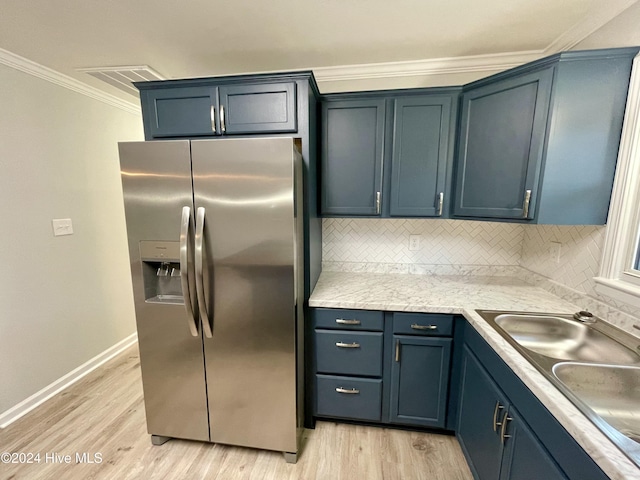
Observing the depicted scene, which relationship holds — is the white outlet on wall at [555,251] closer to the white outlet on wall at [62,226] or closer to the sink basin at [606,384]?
the sink basin at [606,384]

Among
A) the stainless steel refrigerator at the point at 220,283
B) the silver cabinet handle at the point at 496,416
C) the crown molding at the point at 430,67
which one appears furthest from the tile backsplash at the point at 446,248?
the crown molding at the point at 430,67

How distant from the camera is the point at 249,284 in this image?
139 cm

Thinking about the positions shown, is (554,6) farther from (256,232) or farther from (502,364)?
(256,232)

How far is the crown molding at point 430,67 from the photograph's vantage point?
1.79 meters

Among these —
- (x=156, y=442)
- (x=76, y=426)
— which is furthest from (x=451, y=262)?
(x=76, y=426)

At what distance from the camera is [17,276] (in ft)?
6.07

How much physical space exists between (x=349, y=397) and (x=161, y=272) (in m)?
1.42

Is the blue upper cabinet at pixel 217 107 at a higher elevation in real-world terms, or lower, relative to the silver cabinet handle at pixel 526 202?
higher

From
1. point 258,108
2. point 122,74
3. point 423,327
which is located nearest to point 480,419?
point 423,327

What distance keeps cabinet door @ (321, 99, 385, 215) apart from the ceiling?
0.38 metres

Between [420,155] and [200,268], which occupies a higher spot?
[420,155]

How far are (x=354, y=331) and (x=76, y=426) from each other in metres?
2.03

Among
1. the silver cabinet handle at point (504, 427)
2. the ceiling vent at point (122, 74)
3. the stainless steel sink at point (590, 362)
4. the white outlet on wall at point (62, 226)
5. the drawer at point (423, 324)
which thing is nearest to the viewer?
the stainless steel sink at point (590, 362)

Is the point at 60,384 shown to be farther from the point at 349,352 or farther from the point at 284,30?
the point at 284,30
